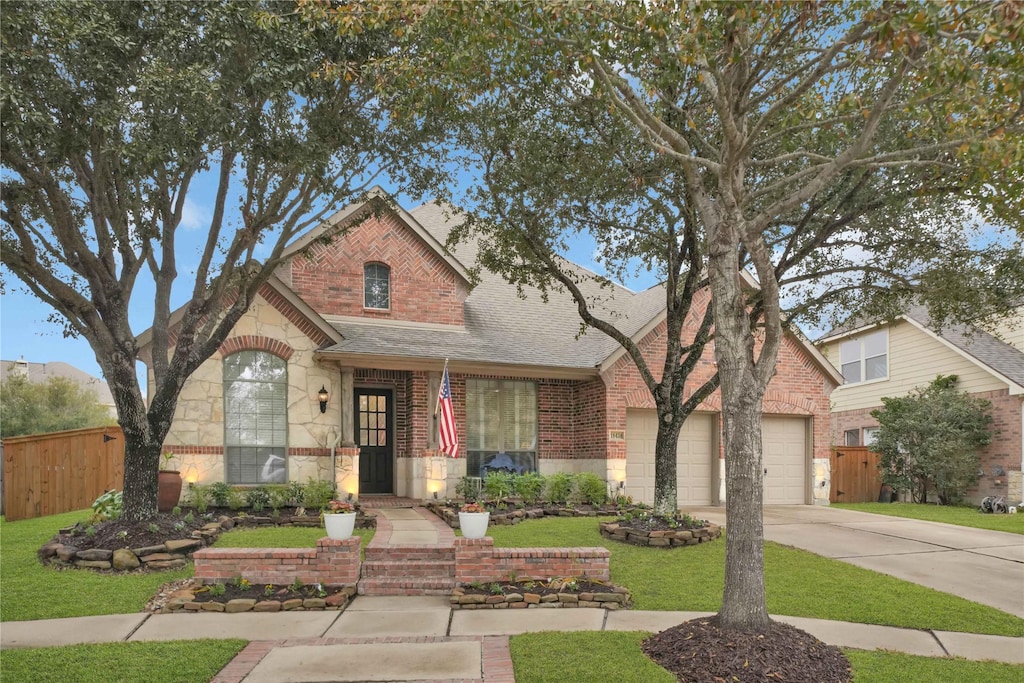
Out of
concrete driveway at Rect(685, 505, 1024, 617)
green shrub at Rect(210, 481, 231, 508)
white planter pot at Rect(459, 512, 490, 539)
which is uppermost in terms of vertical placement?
white planter pot at Rect(459, 512, 490, 539)

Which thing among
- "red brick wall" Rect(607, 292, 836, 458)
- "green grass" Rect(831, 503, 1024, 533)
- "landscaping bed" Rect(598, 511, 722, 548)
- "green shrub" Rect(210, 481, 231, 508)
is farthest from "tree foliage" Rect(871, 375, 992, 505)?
"green shrub" Rect(210, 481, 231, 508)

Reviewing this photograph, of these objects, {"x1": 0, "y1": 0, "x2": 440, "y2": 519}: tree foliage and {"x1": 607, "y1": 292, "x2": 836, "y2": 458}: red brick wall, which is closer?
{"x1": 0, "y1": 0, "x2": 440, "y2": 519}: tree foliage

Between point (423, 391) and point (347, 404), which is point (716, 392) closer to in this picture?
point (423, 391)

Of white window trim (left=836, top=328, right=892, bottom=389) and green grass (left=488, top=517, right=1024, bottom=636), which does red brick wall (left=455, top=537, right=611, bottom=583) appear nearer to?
green grass (left=488, top=517, right=1024, bottom=636)

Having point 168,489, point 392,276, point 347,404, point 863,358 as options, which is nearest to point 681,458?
point 347,404

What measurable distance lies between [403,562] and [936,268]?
10.2 meters

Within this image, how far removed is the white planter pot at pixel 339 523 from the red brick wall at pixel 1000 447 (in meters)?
17.4

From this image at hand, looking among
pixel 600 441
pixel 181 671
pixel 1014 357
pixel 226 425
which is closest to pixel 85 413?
pixel 226 425

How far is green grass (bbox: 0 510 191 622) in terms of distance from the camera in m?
7.66

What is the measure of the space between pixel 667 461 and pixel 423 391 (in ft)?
18.3

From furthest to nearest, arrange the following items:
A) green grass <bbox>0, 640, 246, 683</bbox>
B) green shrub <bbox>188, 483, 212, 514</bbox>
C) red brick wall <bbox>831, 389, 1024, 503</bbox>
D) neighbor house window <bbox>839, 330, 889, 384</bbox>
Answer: neighbor house window <bbox>839, 330, 889, 384</bbox>
red brick wall <bbox>831, 389, 1024, 503</bbox>
green shrub <bbox>188, 483, 212, 514</bbox>
green grass <bbox>0, 640, 246, 683</bbox>

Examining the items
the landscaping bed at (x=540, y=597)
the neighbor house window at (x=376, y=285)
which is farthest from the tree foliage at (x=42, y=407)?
the landscaping bed at (x=540, y=597)

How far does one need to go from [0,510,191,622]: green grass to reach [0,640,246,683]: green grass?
136cm

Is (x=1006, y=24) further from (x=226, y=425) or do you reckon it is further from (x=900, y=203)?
(x=226, y=425)
